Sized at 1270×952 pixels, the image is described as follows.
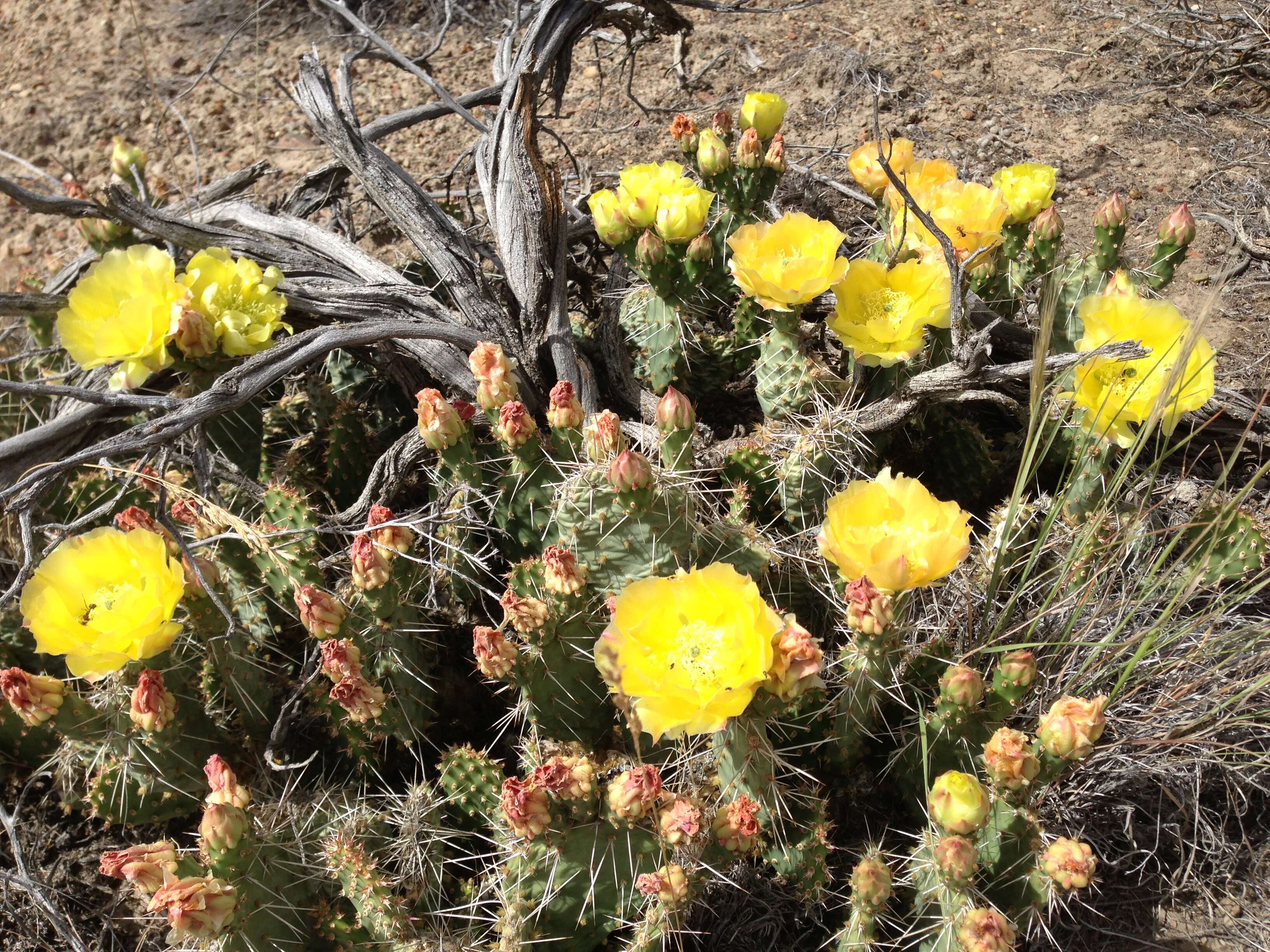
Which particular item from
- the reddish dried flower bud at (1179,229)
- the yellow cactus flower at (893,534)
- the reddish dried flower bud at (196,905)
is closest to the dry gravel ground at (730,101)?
the reddish dried flower bud at (1179,229)

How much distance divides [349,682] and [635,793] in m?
0.49

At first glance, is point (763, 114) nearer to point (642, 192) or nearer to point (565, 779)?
point (642, 192)

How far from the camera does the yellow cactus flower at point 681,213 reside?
5.79ft

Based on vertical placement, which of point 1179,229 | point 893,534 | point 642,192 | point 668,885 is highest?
point 642,192

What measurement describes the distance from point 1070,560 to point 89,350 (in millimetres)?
1798

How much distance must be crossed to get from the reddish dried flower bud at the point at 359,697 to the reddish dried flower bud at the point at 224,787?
0.18 m

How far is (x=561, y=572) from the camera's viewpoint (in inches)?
55.1

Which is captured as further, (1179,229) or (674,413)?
(1179,229)

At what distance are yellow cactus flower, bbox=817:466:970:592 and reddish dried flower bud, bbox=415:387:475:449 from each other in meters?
0.65

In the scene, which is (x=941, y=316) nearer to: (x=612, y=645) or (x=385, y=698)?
(x=612, y=645)

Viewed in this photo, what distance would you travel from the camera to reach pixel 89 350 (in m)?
1.68

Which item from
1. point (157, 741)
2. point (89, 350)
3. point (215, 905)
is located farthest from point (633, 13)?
point (215, 905)

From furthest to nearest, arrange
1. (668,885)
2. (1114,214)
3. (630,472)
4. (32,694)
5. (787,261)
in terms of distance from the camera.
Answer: (1114,214)
(787,261)
(32,694)
(630,472)
(668,885)

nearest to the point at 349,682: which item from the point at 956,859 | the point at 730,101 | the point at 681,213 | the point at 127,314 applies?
the point at 127,314
